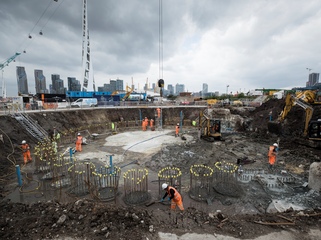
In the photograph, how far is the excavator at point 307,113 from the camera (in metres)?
13.4

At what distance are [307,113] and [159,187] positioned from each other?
15.0 meters

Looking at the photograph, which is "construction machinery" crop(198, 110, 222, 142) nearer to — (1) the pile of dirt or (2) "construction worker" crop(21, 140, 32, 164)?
(1) the pile of dirt

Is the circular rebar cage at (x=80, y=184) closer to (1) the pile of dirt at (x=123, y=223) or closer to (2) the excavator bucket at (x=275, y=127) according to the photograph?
(1) the pile of dirt at (x=123, y=223)

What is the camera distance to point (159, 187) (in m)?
8.09

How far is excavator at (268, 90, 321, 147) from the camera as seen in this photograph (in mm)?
13383

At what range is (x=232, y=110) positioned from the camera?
101 feet

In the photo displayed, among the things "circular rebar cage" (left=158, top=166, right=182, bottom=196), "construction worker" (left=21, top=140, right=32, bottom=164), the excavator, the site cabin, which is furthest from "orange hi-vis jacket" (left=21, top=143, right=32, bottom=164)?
the excavator

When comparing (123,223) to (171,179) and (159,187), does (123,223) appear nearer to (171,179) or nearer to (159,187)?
(171,179)

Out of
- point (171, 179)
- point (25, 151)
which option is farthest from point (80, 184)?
point (25, 151)

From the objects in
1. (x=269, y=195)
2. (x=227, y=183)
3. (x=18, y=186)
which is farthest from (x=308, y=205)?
(x=18, y=186)

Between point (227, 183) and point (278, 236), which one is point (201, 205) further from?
point (278, 236)

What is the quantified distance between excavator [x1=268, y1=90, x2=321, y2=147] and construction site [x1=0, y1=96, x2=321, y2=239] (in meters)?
0.75

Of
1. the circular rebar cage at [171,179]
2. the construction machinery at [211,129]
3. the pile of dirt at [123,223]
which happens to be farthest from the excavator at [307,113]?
the circular rebar cage at [171,179]

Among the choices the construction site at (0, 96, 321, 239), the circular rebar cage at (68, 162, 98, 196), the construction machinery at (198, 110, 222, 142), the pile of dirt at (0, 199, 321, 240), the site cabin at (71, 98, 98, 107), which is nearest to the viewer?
the pile of dirt at (0, 199, 321, 240)
